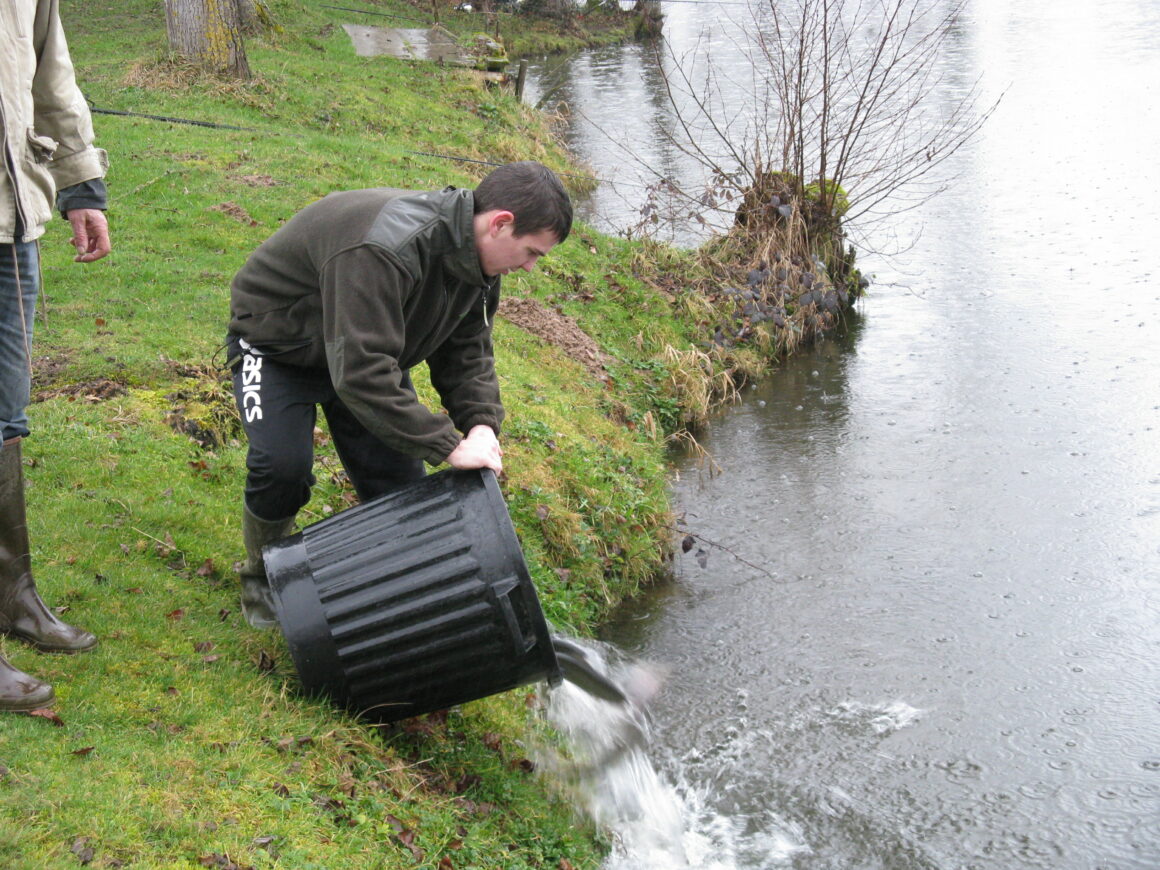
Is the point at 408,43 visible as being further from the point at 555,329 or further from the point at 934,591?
the point at 934,591

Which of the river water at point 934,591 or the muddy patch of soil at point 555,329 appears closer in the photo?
the river water at point 934,591

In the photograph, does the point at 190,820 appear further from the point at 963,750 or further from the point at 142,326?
the point at 142,326

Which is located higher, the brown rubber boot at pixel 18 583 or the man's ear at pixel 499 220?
the man's ear at pixel 499 220

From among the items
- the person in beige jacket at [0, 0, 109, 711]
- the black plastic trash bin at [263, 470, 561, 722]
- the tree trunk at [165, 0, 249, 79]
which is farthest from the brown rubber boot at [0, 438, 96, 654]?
the tree trunk at [165, 0, 249, 79]

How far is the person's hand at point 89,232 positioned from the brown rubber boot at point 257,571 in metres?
1.02

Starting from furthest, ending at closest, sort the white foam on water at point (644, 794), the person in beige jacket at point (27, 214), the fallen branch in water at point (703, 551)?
the fallen branch in water at point (703, 551) < the white foam on water at point (644, 794) < the person in beige jacket at point (27, 214)

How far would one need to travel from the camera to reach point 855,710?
5.54 m

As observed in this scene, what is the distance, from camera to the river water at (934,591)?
484cm

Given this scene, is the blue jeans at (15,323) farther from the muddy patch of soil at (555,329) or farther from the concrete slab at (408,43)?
the concrete slab at (408,43)

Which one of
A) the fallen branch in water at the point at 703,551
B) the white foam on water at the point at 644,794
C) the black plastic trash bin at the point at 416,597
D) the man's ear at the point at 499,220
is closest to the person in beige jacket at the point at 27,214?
the black plastic trash bin at the point at 416,597

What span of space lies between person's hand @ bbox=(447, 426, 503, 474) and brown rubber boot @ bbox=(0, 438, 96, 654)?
4.71ft

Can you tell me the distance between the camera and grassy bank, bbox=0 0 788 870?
3330 millimetres

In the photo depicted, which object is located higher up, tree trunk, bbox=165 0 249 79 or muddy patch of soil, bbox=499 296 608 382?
tree trunk, bbox=165 0 249 79

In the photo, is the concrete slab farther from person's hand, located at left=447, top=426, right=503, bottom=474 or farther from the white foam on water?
person's hand, located at left=447, top=426, right=503, bottom=474
